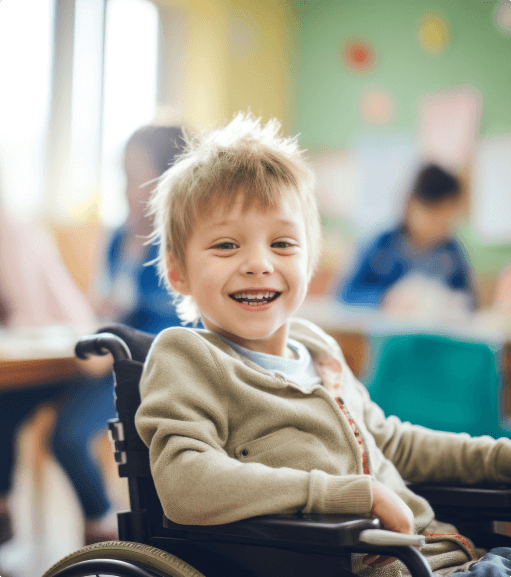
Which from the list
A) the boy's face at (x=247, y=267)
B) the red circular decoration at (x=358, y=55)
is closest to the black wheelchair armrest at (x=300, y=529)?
the boy's face at (x=247, y=267)

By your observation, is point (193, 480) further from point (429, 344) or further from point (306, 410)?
point (429, 344)

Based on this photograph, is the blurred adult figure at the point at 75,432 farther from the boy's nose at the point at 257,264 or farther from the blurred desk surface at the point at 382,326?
the boy's nose at the point at 257,264

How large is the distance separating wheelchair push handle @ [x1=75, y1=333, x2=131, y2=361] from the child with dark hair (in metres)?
2.23

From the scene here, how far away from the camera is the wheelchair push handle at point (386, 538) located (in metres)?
0.68

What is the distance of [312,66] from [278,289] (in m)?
4.28

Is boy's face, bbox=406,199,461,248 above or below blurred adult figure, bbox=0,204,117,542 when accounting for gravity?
above

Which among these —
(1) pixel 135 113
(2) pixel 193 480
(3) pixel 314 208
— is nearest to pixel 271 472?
(2) pixel 193 480

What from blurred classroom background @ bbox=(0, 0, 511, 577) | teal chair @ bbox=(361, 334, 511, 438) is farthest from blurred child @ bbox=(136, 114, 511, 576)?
blurred classroom background @ bbox=(0, 0, 511, 577)

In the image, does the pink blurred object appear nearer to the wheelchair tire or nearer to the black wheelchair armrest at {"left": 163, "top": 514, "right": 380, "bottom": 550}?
the wheelchair tire

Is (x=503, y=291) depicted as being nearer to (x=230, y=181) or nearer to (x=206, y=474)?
(x=230, y=181)

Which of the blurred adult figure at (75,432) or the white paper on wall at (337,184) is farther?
the white paper on wall at (337,184)

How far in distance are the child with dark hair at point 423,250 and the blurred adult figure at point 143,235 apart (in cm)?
140

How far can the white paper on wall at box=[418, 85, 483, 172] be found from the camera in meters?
4.21

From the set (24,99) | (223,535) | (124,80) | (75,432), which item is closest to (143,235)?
(75,432)
